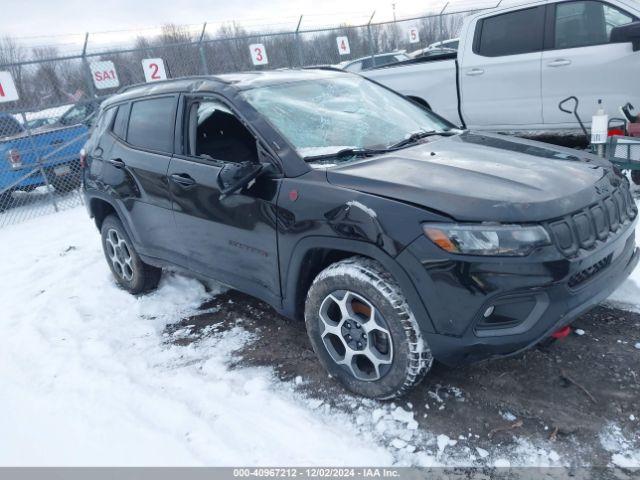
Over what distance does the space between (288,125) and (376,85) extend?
1.32 metres

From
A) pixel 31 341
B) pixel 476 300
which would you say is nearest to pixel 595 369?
pixel 476 300

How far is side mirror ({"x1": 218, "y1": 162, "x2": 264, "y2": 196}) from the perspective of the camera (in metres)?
2.91

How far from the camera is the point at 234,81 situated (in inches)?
140

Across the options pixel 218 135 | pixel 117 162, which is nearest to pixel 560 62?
pixel 218 135

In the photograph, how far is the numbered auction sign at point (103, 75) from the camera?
11461 mm

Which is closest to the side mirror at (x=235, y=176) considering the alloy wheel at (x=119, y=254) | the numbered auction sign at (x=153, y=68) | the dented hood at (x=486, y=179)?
the dented hood at (x=486, y=179)

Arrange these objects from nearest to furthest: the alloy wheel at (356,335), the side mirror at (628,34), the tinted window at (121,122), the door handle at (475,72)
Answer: the alloy wheel at (356,335), the tinted window at (121,122), the side mirror at (628,34), the door handle at (475,72)

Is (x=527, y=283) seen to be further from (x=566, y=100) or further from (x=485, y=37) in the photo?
(x=485, y=37)

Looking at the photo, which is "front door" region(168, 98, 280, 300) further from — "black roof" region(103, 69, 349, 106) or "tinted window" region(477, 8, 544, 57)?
"tinted window" region(477, 8, 544, 57)

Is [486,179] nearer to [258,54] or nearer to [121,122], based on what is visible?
[121,122]

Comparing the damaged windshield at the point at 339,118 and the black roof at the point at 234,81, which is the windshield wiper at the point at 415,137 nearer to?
the damaged windshield at the point at 339,118

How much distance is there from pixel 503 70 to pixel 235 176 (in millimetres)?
4748

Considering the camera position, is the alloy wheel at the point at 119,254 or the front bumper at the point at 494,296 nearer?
the front bumper at the point at 494,296

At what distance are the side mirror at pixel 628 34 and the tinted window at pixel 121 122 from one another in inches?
192
